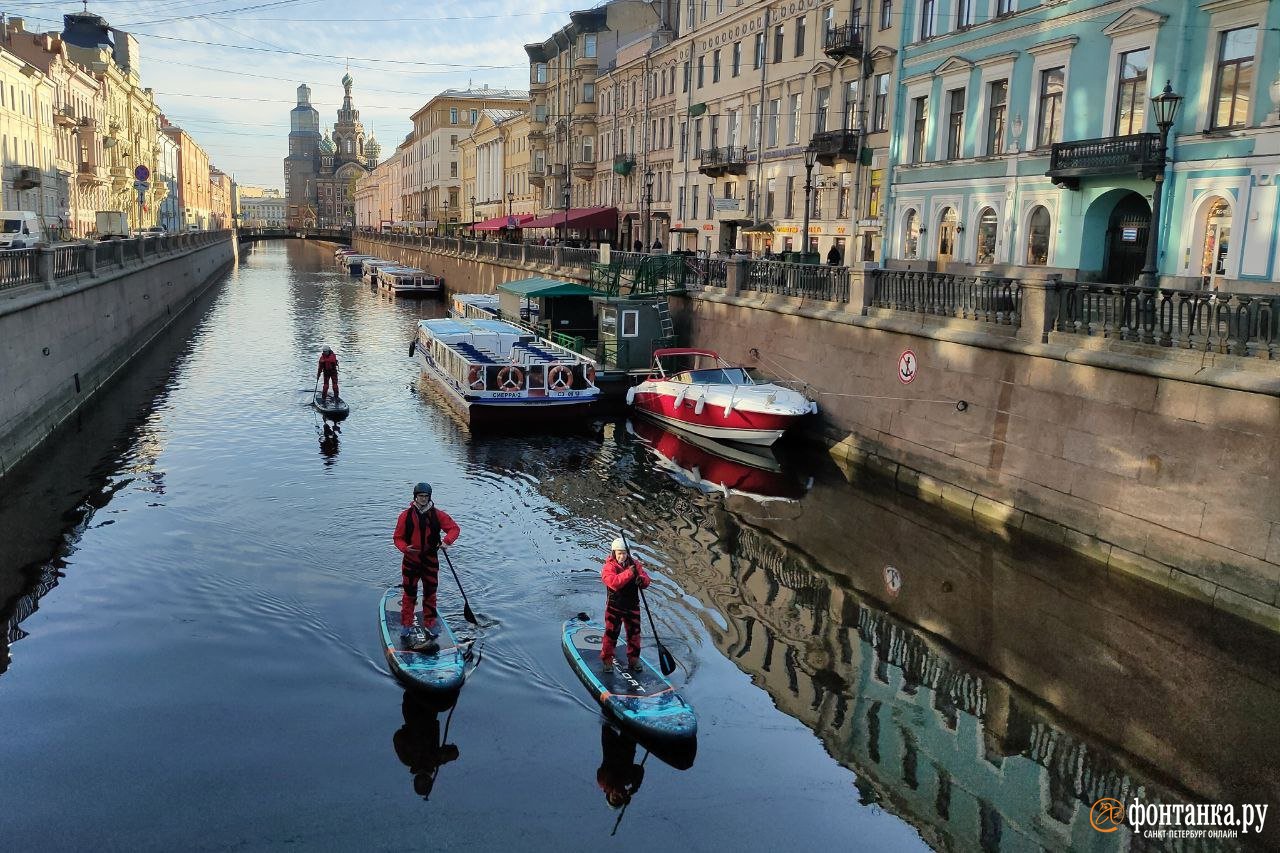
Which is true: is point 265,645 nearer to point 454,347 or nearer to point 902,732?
point 902,732

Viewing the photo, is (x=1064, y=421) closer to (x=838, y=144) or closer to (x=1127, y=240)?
(x=1127, y=240)

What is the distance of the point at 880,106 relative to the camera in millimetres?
36781

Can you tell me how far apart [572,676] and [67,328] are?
2137 cm

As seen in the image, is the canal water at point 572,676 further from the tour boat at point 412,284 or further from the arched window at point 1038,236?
the tour boat at point 412,284

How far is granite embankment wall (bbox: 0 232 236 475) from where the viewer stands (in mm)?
21094

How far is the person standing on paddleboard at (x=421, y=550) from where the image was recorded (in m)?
11.7

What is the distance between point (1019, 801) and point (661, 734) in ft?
12.0

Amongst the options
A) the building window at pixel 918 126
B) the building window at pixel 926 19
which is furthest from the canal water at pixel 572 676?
the building window at pixel 926 19

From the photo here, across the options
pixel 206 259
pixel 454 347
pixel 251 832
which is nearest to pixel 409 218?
pixel 206 259

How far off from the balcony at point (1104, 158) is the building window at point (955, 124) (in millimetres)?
4574

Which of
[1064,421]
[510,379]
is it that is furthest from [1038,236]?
[510,379]

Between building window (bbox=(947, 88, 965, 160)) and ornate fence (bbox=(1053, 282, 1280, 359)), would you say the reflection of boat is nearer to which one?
ornate fence (bbox=(1053, 282, 1280, 359))

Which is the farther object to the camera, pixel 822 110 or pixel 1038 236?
pixel 822 110

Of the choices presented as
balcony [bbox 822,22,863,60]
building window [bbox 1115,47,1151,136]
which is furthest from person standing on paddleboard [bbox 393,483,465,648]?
balcony [bbox 822,22,863,60]
